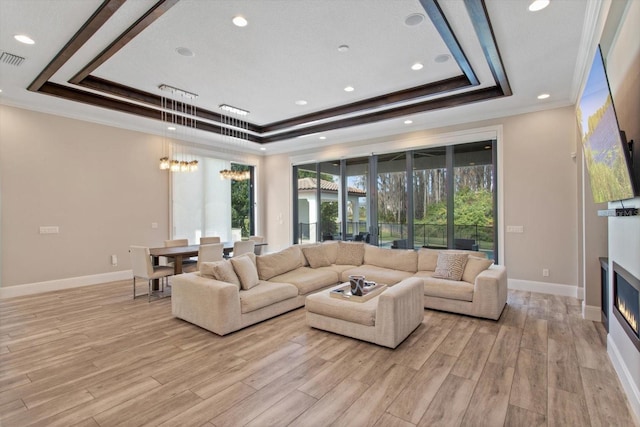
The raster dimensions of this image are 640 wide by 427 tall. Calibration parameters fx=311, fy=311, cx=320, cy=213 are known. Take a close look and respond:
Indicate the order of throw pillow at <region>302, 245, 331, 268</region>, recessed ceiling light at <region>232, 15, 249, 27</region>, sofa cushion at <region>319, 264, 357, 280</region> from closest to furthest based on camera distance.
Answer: recessed ceiling light at <region>232, 15, 249, 27</region>, sofa cushion at <region>319, 264, 357, 280</region>, throw pillow at <region>302, 245, 331, 268</region>

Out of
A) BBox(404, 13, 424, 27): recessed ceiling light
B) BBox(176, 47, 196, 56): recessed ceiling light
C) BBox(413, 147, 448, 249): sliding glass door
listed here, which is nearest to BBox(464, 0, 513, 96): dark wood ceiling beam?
BBox(404, 13, 424, 27): recessed ceiling light

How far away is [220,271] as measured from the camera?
12.4 feet

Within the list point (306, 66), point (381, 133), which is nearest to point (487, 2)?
point (306, 66)

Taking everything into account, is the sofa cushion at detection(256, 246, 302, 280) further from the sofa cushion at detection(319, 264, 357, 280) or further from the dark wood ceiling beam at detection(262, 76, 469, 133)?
the dark wood ceiling beam at detection(262, 76, 469, 133)

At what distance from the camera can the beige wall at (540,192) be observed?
4938 mm

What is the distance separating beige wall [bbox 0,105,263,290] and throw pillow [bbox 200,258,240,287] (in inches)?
129

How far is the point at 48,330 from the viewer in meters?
3.62

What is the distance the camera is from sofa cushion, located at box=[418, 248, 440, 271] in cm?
488

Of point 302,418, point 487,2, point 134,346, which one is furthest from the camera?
point 134,346

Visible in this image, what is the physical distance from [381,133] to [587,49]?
12.5ft

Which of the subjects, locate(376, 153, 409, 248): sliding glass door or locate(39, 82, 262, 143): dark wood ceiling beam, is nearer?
locate(39, 82, 262, 143): dark wood ceiling beam

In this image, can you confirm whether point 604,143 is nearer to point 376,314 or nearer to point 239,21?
point 376,314

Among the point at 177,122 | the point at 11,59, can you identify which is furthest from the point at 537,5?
the point at 177,122

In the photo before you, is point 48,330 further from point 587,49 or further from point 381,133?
point 587,49
